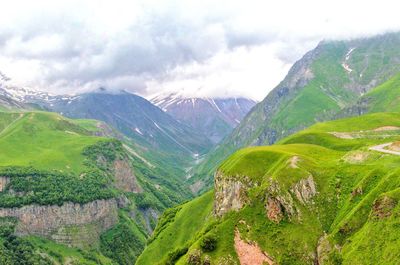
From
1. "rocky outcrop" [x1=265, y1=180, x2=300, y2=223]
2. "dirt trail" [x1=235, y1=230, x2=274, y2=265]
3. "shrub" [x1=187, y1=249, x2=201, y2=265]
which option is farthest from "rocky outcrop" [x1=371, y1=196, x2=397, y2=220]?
"shrub" [x1=187, y1=249, x2=201, y2=265]

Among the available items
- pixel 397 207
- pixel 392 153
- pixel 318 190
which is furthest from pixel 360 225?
pixel 392 153

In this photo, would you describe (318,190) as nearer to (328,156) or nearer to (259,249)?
(259,249)

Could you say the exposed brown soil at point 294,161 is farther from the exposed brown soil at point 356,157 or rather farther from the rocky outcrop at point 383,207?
the rocky outcrop at point 383,207

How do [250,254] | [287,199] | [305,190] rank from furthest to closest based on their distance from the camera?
[305,190] < [287,199] < [250,254]

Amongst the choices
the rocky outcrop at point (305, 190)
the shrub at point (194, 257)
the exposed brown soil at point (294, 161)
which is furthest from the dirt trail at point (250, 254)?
the exposed brown soil at point (294, 161)

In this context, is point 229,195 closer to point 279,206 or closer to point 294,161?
point 294,161

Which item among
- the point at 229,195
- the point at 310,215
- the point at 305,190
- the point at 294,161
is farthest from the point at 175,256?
the point at 310,215

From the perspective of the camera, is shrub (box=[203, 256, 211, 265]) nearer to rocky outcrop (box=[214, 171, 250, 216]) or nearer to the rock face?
the rock face
